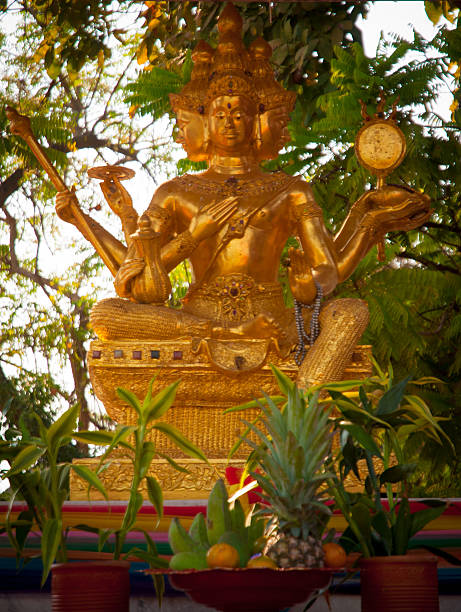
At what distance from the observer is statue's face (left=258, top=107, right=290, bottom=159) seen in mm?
5863

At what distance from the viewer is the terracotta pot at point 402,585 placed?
273 cm

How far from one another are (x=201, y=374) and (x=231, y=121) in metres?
1.45

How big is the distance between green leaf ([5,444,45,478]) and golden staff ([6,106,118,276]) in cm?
273

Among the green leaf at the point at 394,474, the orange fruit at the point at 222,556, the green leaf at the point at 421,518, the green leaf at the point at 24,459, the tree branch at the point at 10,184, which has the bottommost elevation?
the orange fruit at the point at 222,556

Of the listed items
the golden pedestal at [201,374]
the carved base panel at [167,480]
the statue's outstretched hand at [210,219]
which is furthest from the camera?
the statue's outstretched hand at [210,219]

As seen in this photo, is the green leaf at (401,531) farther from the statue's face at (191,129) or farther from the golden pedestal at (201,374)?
the statue's face at (191,129)

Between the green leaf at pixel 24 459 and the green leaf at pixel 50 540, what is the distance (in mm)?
170

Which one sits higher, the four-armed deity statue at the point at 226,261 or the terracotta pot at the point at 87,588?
the four-armed deity statue at the point at 226,261

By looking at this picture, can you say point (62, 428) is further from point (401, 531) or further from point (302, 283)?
point (302, 283)

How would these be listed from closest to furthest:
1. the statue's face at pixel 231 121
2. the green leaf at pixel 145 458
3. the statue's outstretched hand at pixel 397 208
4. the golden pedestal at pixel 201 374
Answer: the green leaf at pixel 145 458 < the golden pedestal at pixel 201 374 < the statue's outstretched hand at pixel 397 208 < the statue's face at pixel 231 121

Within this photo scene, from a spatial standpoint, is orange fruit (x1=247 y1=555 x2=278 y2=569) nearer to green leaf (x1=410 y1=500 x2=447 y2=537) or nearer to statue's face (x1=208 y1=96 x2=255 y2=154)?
green leaf (x1=410 y1=500 x2=447 y2=537)

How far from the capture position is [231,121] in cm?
571

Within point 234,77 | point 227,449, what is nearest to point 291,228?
point 234,77

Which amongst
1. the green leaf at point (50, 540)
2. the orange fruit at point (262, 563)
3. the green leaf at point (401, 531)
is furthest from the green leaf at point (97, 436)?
the green leaf at point (401, 531)
